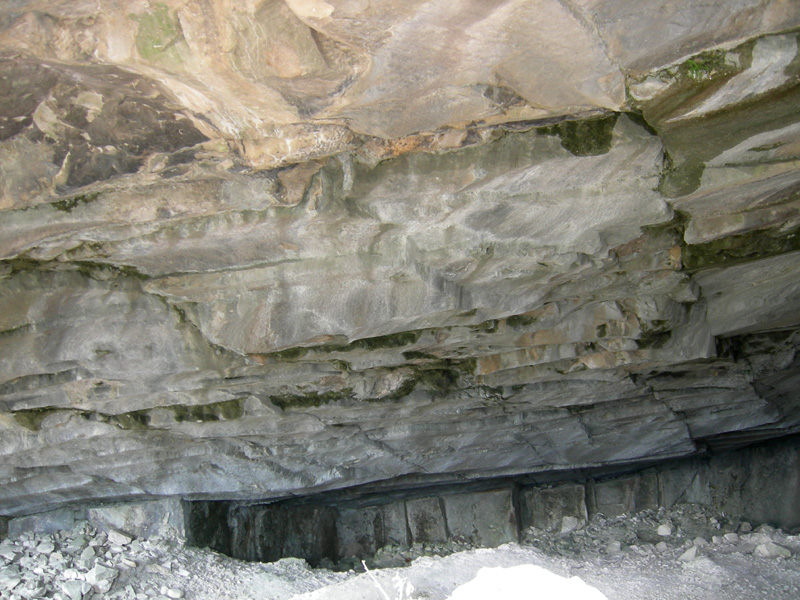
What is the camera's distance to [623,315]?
445cm

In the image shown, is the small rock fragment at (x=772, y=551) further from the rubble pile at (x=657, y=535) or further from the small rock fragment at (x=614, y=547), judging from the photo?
the small rock fragment at (x=614, y=547)

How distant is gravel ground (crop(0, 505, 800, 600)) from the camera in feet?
14.4

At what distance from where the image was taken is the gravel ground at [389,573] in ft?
14.4

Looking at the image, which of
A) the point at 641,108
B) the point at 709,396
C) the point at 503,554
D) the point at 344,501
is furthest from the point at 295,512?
the point at 641,108

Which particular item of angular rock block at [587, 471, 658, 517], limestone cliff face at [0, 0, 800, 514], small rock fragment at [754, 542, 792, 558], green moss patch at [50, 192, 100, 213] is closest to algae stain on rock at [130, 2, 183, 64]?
limestone cliff face at [0, 0, 800, 514]

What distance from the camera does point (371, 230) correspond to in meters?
3.24

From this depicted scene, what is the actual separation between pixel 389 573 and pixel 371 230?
2.80 metres

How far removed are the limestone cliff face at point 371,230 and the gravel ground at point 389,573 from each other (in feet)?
1.94

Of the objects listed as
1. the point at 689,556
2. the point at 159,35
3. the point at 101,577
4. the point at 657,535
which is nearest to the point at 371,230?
the point at 159,35

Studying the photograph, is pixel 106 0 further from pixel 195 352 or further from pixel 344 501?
pixel 344 501

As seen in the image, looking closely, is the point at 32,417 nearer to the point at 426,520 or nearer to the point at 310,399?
the point at 310,399

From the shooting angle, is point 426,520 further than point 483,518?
Yes

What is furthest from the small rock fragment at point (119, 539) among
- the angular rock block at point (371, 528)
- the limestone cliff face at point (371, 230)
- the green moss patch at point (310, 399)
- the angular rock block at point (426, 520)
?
the angular rock block at point (426, 520)

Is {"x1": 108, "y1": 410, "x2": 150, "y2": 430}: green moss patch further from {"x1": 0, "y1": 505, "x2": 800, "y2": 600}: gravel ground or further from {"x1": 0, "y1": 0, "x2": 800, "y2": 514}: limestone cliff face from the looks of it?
{"x1": 0, "y1": 505, "x2": 800, "y2": 600}: gravel ground
